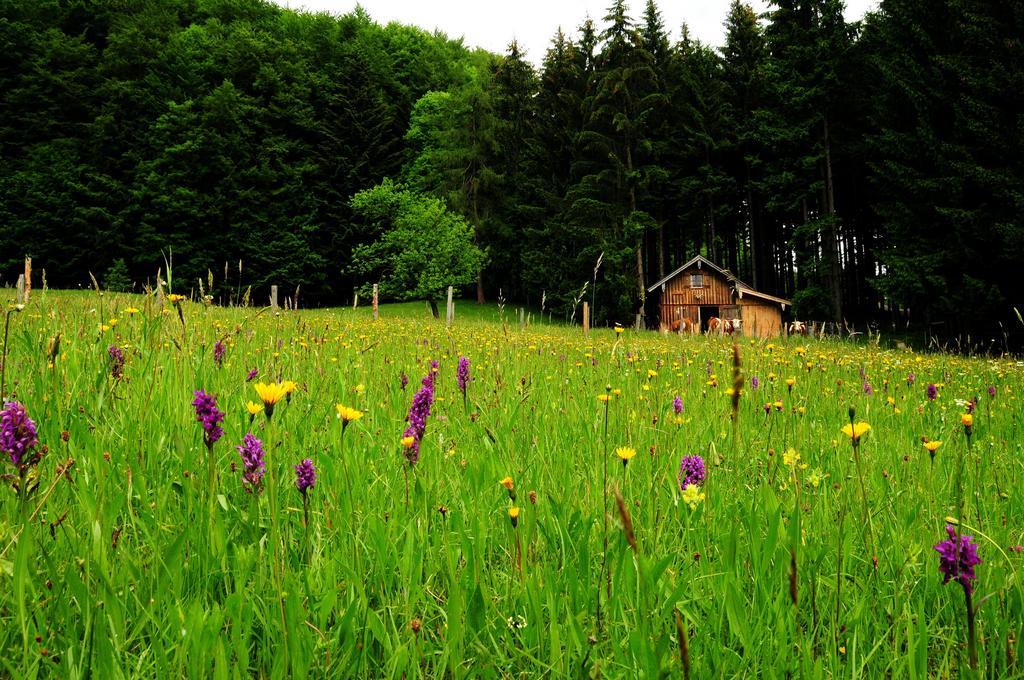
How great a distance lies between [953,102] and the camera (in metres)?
20.7

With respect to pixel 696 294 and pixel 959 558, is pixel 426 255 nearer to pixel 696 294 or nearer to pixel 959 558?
pixel 696 294

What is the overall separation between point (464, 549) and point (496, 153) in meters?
42.1

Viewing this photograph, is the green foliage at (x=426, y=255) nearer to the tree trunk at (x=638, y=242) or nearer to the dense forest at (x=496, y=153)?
the dense forest at (x=496, y=153)

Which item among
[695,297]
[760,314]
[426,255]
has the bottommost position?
[760,314]

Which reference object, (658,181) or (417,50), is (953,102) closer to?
(658,181)

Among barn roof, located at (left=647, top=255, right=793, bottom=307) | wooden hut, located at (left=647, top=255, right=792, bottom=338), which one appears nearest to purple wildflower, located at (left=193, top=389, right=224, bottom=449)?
wooden hut, located at (left=647, top=255, right=792, bottom=338)

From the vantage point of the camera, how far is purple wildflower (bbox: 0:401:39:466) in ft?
3.32

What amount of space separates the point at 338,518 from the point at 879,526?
5.60 ft

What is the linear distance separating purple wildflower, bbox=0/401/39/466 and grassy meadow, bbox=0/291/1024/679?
0.04m

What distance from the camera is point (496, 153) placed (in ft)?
134

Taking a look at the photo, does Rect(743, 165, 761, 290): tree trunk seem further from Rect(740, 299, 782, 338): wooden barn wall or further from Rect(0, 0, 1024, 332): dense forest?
Rect(740, 299, 782, 338): wooden barn wall

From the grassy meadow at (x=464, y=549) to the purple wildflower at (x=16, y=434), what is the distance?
43 mm

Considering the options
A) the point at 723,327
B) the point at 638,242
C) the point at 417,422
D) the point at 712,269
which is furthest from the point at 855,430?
the point at 712,269

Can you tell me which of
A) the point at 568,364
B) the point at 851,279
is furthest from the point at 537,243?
the point at 568,364
